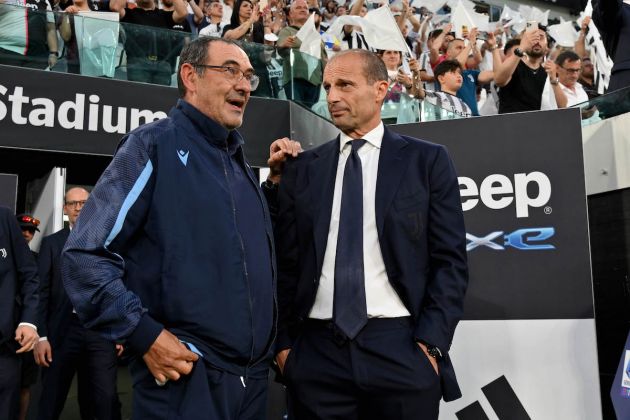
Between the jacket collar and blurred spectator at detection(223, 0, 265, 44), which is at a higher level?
blurred spectator at detection(223, 0, 265, 44)

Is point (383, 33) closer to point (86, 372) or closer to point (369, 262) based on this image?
point (86, 372)

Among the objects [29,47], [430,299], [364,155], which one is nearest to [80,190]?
[29,47]

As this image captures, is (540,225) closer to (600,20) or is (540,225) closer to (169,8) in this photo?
(600,20)

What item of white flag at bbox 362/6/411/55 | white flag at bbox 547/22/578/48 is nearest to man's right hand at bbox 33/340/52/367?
white flag at bbox 362/6/411/55

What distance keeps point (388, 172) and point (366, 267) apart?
356 mm

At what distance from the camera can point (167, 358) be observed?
1995 mm

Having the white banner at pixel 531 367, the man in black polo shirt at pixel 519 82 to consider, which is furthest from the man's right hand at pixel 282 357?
the man in black polo shirt at pixel 519 82

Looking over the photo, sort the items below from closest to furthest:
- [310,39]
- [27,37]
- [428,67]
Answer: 1. [27,37]
2. [310,39]
3. [428,67]

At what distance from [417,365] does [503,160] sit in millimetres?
2212

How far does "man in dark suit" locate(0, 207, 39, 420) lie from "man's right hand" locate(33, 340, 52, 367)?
0.49 m

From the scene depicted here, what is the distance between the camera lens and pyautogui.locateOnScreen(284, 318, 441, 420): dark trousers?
7.86 feet

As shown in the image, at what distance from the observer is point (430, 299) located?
2502 millimetres

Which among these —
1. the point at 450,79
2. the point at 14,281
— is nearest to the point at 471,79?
the point at 450,79

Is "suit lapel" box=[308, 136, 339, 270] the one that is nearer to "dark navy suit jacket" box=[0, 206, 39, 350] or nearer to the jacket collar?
the jacket collar
